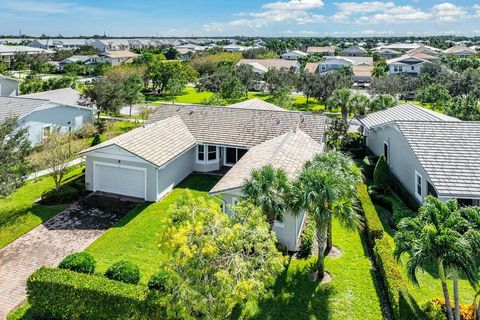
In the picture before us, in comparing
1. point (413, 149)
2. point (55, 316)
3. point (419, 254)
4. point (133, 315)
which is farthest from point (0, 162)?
point (413, 149)

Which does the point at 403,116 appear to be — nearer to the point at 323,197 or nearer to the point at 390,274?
the point at 390,274

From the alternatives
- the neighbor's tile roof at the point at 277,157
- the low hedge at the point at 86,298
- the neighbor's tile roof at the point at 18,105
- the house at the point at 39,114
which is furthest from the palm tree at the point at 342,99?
the low hedge at the point at 86,298

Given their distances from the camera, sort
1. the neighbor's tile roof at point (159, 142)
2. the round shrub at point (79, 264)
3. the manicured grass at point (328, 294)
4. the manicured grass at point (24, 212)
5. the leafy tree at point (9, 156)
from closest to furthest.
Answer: the manicured grass at point (328, 294) < the round shrub at point (79, 264) < the leafy tree at point (9, 156) < the manicured grass at point (24, 212) < the neighbor's tile roof at point (159, 142)

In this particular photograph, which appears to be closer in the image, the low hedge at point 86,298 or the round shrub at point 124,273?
the low hedge at point 86,298

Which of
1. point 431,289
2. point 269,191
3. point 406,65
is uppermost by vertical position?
point 406,65

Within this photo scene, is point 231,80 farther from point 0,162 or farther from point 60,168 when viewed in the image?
point 0,162

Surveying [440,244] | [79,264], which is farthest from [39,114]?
[440,244]

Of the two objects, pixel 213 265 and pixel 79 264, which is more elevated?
pixel 213 265

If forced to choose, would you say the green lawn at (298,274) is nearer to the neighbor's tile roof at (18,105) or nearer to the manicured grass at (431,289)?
the manicured grass at (431,289)
